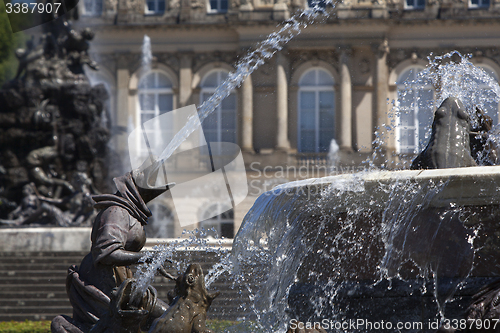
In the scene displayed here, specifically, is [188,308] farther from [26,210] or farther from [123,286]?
[26,210]

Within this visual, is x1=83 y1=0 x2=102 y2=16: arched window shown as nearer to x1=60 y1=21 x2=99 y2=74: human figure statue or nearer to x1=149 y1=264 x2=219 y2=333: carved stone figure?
x1=60 y1=21 x2=99 y2=74: human figure statue

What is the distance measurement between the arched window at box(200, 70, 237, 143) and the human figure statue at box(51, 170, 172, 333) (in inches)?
1028

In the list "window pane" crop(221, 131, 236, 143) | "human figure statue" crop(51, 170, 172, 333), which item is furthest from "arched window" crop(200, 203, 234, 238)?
"human figure statue" crop(51, 170, 172, 333)

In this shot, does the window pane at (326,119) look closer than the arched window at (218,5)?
Yes

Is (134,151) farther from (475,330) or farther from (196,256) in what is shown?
(475,330)

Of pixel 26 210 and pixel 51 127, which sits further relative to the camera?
pixel 51 127

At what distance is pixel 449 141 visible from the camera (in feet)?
15.1

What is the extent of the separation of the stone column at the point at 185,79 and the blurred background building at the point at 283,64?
46 millimetres

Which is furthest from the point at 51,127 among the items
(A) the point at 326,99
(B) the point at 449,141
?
(A) the point at 326,99

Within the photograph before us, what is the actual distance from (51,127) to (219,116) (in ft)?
52.1

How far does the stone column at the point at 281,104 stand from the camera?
30.7 m

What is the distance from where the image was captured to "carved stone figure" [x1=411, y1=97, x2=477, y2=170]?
4504 mm

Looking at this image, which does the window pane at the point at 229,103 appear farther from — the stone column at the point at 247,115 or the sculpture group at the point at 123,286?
the sculpture group at the point at 123,286

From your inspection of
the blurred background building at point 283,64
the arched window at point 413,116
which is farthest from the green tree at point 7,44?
the arched window at point 413,116
